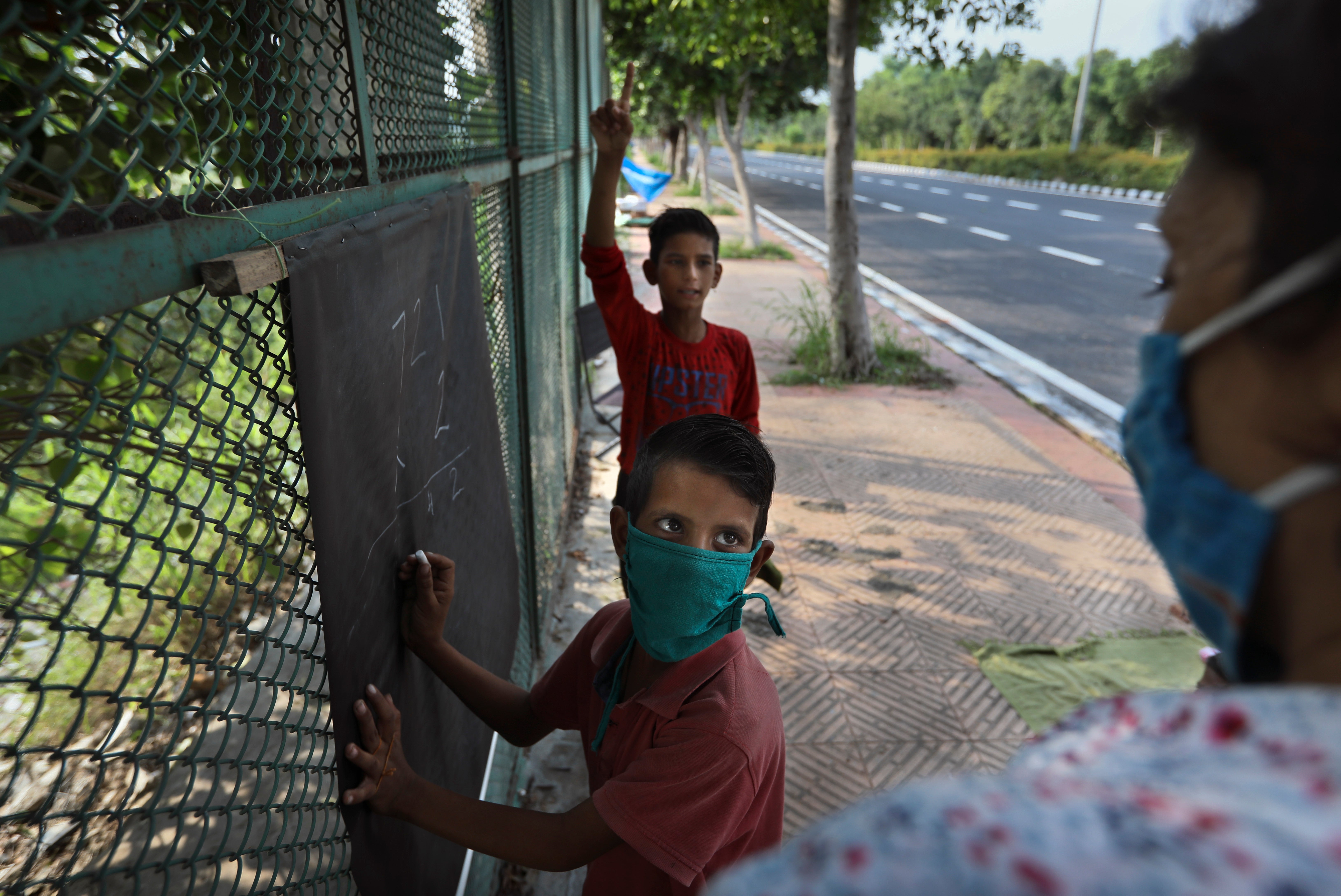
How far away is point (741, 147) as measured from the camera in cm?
1521

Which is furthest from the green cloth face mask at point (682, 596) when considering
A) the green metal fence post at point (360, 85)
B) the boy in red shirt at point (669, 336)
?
the boy in red shirt at point (669, 336)

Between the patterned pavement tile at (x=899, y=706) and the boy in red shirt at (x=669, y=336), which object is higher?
the boy in red shirt at (x=669, y=336)

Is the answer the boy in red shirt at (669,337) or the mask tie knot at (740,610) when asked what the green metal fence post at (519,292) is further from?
the mask tie knot at (740,610)

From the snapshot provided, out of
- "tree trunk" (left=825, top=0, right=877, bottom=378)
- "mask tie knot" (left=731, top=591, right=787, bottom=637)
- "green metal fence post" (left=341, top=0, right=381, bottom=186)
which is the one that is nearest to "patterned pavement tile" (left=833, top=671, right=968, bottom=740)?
"mask tie knot" (left=731, top=591, right=787, bottom=637)

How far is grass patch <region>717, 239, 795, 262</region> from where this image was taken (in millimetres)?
14781

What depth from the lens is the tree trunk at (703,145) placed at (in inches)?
780

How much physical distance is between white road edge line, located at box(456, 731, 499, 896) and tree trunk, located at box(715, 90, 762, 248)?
13.6 metres

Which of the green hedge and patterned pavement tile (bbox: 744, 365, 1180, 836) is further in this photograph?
the green hedge

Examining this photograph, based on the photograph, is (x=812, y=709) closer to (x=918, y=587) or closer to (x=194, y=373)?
(x=918, y=587)

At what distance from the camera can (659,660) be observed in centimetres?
158

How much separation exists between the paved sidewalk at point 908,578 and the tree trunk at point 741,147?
9.08 m

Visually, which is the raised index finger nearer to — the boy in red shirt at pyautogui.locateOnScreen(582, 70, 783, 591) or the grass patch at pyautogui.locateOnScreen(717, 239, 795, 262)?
the boy in red shirt at pyautogui.locateOnScreen(582, 70, 783, 591)

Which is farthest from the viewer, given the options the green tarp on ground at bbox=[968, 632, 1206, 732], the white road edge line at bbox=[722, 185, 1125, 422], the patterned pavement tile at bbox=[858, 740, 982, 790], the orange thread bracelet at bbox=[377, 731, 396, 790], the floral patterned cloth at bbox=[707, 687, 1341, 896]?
the white road edge line at bbox=[722, 185, 1125, 422]

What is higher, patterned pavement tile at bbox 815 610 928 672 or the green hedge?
the green hedge
